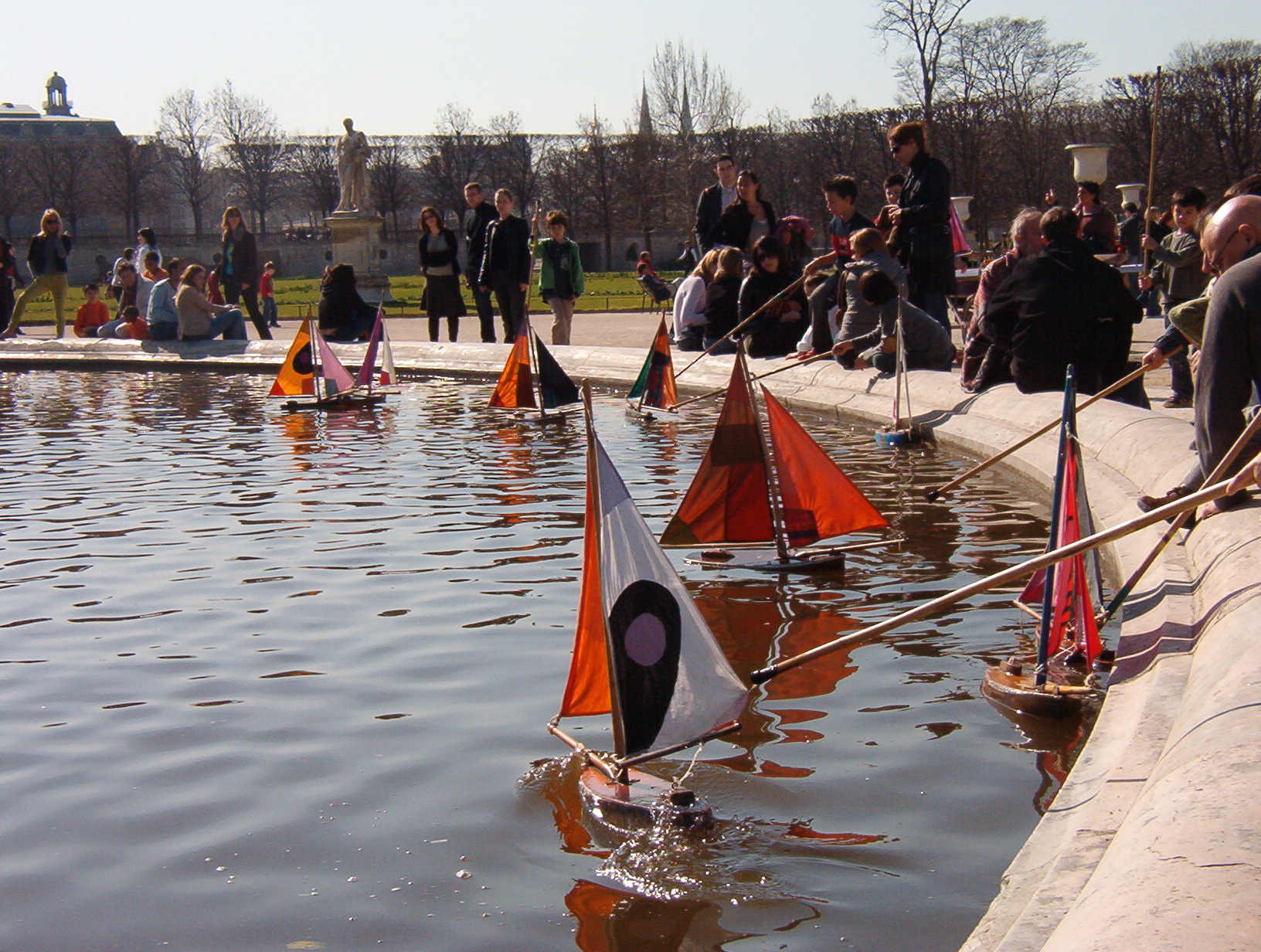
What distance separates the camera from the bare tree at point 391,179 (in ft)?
265

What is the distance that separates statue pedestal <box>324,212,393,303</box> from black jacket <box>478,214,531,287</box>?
12391mm

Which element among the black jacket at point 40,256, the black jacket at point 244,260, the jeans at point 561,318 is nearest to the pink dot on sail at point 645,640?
the jeans at point 561,318

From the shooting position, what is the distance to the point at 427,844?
3.86 meters

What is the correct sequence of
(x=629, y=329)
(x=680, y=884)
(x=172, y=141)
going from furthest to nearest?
(x=172, y=141), (x=629, y=329), (x=680, y=884)

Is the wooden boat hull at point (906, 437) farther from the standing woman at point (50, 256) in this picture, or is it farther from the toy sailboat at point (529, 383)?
the standing woman at point (50, 256)

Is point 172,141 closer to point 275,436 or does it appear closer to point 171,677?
point 275,436

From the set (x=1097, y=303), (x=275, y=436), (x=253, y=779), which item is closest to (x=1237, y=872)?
(x=253, y=779)

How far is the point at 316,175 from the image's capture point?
82.4 meters

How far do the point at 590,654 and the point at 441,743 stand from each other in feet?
2.58

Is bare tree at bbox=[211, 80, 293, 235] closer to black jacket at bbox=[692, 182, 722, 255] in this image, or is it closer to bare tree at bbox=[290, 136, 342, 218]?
bare tree at bbox=[290, 136, 342, 218]

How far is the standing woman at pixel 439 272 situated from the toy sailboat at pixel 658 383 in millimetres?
5405

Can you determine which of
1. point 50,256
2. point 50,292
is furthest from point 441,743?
point 50,292

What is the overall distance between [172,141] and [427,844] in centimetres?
8490

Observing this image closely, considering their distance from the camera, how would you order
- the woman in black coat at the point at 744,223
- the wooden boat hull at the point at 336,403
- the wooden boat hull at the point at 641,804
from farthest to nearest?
the woman in black coat at the point at 744,223 → the wooden boat hull at the point at 336,403 → the wooden boat hull at the point at 641,804
